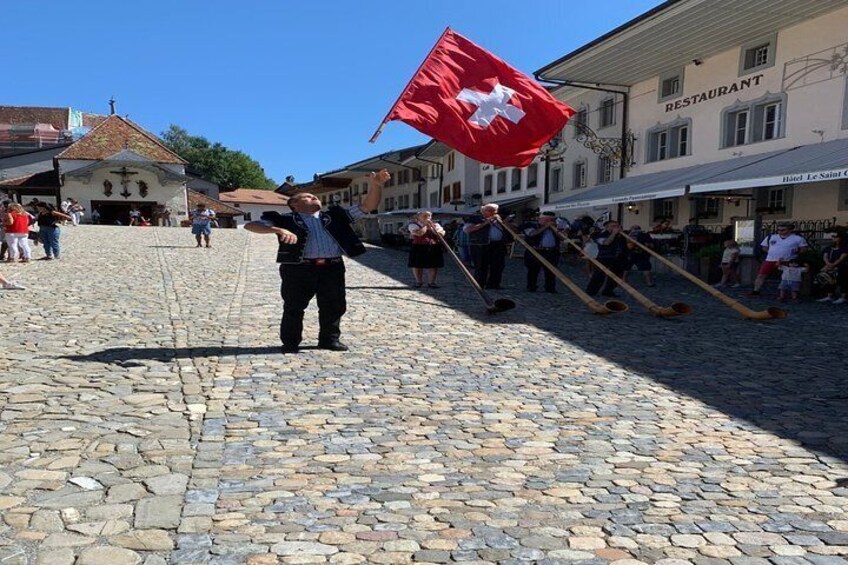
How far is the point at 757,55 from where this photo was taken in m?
18.0

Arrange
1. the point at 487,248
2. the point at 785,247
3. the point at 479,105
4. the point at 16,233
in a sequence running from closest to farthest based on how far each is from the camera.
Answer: the point at 479,105
the point at 785,247
the point at 487,248
the point at 16,233

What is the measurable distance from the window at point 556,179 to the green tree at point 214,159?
200ft

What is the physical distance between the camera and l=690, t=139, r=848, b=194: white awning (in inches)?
474

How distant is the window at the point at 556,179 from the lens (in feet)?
93.2

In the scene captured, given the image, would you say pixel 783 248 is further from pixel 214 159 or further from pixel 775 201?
pixel 214 159

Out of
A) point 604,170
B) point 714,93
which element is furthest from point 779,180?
point 604,170

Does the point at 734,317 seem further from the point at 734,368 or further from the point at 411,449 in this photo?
the point at 411,449

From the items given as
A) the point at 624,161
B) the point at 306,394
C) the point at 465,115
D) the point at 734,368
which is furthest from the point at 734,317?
the point at 624,161

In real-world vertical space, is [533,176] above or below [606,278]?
above

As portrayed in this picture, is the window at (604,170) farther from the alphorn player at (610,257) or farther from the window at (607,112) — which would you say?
the alphorn player at (610,257)

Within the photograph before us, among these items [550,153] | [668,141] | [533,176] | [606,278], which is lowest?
[606,278]

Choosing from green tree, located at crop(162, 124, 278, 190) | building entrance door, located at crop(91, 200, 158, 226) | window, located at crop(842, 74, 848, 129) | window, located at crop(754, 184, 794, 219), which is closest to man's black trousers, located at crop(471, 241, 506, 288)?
window, located at crop(842, 74, 848, 129)

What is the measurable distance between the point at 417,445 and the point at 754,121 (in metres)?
17.4

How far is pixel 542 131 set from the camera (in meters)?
7.35
